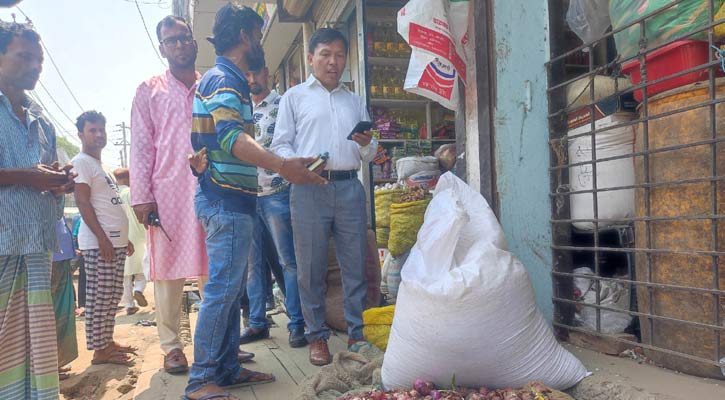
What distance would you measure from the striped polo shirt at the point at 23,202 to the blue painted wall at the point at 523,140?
2.33 m

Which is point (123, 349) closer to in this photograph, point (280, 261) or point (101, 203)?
point (101, 203)

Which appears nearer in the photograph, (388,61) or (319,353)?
(319,353)

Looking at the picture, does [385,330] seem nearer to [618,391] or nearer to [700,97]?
[618,391]

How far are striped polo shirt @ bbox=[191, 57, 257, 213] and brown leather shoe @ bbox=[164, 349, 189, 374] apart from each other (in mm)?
1097

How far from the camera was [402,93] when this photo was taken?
19.3 feet

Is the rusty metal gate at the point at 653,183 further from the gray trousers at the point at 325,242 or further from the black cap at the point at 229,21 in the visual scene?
the black cap at the point at 229,21

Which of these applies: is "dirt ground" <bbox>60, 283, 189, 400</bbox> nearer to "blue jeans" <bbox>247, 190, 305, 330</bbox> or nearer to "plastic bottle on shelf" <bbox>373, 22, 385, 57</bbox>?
"blue jeans" <bbox>247, 190, 305, 330</bbox>

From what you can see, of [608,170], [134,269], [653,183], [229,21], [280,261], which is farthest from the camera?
[134,269]

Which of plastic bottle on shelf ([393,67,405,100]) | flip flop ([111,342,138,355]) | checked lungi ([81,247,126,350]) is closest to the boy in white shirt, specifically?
flip flop ([111,342,138,355])

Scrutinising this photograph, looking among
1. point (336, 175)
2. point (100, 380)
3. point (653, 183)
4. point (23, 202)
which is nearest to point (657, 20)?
point (653, 183)

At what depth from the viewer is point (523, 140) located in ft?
8.86

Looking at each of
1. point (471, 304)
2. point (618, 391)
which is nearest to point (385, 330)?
point (471, 304)

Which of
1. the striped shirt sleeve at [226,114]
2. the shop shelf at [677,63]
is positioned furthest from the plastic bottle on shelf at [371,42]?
the shop shelf at [677,63]

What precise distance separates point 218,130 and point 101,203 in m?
2.39
